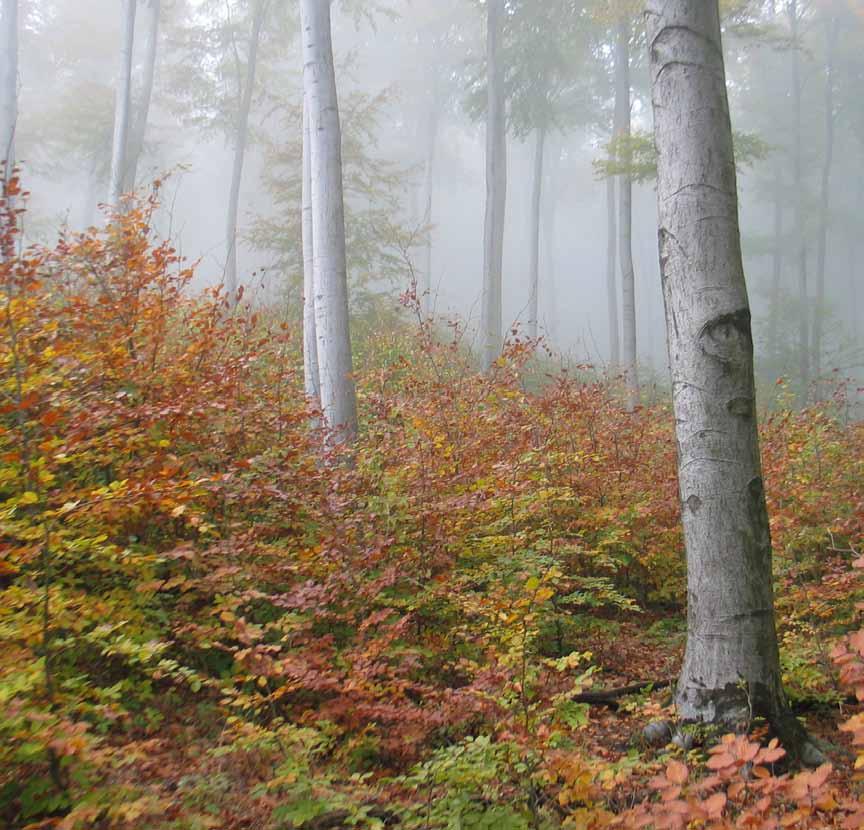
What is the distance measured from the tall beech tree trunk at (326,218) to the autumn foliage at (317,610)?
683 millimetres

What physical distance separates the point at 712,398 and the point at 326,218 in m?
5.00

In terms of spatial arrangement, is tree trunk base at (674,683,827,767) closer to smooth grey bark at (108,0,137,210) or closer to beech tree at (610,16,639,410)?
beech tree at (610,16,639,410)

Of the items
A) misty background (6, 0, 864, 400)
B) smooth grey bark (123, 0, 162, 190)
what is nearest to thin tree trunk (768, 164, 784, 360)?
misty background (6, 0, 864, 400)

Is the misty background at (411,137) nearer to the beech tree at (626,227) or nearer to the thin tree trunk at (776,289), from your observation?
the thin tree trunk at (776,289)

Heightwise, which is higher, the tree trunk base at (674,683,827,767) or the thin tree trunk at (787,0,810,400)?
the thin tree trunk at (787,0,810,400)

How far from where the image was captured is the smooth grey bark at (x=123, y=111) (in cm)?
1241

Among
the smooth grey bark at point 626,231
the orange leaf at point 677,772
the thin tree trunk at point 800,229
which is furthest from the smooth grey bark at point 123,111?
the thin tree trunk at point 800,229

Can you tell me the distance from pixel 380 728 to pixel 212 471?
2.05 meters

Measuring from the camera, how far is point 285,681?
3617mm

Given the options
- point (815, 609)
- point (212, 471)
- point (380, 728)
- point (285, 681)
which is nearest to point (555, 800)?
point (380, 728)

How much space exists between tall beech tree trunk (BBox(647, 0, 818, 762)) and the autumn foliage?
0.31 metres

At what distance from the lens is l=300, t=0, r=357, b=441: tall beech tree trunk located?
23.2 ft

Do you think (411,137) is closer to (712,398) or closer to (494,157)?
(494,157)

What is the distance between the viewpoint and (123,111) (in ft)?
43.0
